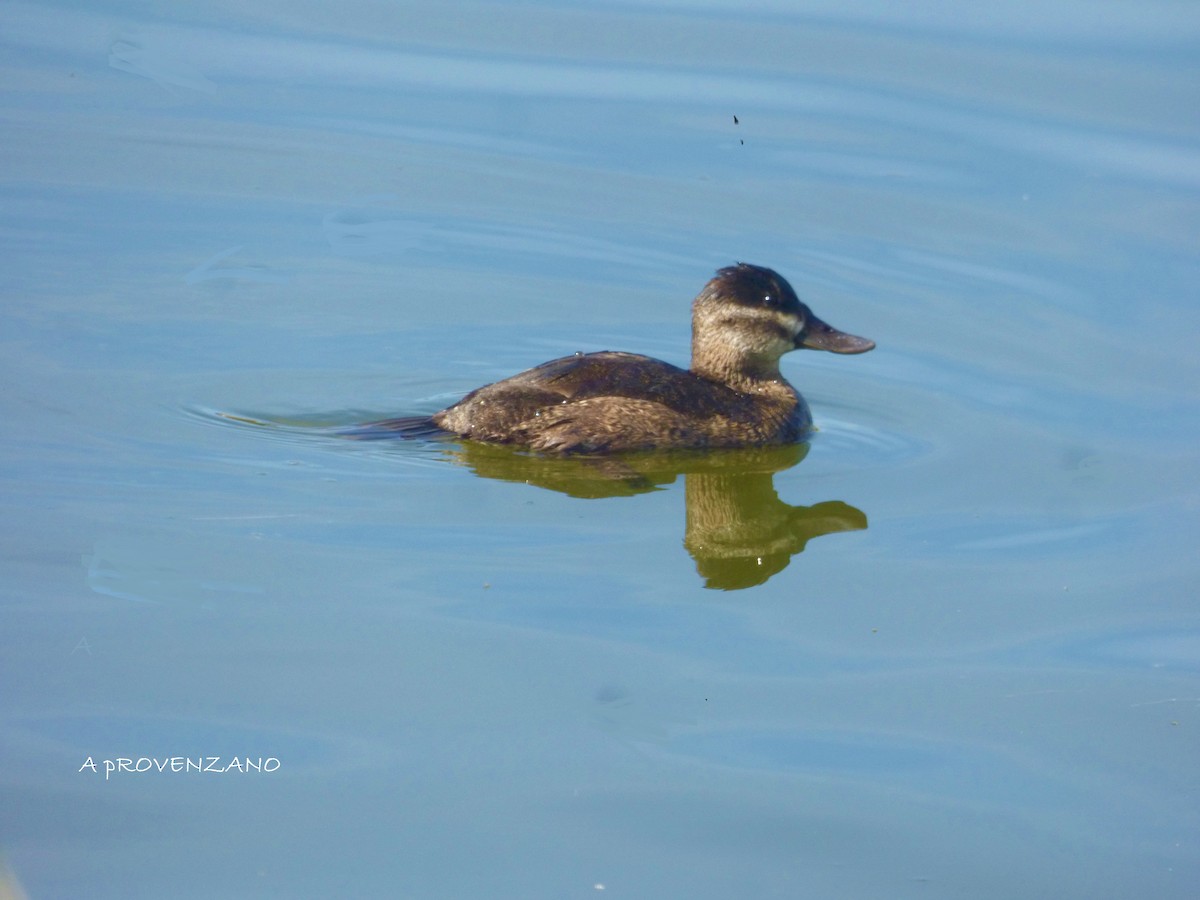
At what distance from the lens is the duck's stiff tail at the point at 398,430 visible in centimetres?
829

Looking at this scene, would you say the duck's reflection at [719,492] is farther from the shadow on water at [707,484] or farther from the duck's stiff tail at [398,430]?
the duck's stiff tail at [398,430]

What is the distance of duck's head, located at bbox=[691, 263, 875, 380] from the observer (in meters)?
8.72

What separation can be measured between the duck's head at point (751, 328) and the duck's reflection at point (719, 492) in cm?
60

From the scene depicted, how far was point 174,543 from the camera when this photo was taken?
22.1 feet

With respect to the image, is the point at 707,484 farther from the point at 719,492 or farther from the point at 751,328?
the point at 751,328

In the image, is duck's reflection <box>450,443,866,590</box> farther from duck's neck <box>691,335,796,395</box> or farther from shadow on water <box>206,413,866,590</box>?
duck's neck <box>691,335,796,395</box>

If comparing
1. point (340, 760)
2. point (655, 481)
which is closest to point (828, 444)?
point (655, 481)

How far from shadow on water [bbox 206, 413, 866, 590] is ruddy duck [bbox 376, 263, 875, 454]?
0.24ft

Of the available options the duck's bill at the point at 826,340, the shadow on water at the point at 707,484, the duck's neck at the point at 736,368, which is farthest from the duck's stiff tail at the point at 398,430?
the duck's bill at the point at 826,340

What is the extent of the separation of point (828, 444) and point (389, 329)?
109 inches

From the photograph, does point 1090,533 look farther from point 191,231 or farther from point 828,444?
point 191,231

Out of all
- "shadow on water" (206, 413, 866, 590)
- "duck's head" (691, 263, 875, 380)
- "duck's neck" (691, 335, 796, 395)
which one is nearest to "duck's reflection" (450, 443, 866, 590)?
"shadow on water" (206, 413, 866, 590)

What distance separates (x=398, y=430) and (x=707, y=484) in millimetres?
1547

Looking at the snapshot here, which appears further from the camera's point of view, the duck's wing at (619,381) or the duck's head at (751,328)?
the duck's head at (751,328)
